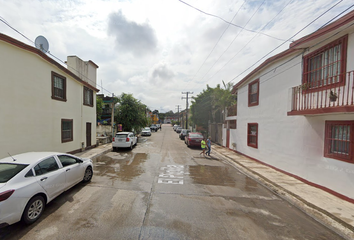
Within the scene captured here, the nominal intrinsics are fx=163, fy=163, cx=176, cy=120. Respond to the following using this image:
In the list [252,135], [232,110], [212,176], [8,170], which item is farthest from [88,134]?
[232,110]

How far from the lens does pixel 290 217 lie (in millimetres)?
4113

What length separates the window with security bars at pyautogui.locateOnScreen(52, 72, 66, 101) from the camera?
9322 mm

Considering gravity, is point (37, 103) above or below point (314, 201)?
above

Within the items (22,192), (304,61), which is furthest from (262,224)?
(304,61)

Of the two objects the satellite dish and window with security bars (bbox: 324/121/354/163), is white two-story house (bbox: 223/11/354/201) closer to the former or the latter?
window with security bars (bbox: 324/121/354/163)

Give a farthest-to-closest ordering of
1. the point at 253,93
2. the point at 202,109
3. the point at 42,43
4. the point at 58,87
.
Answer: the point at 202,109 < the point at 253,93 < the point at 58,87 < the point at 42,43

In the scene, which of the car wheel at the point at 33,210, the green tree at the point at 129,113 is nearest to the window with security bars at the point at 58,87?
the car wheel at the point at 33,210

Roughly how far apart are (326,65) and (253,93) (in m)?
5.17

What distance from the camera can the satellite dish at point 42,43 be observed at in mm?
8906

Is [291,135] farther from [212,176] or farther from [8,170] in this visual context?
[8,170]

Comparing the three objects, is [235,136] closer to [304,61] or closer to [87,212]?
[304,61]

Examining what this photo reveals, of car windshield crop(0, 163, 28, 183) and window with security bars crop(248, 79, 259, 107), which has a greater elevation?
window with security bars crop(248, 79, 259, 107)

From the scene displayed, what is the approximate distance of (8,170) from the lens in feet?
11.7

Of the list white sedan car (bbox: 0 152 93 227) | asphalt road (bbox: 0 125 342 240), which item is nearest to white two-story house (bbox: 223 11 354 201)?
asphalt road (bbox: 0 125 342 240)
